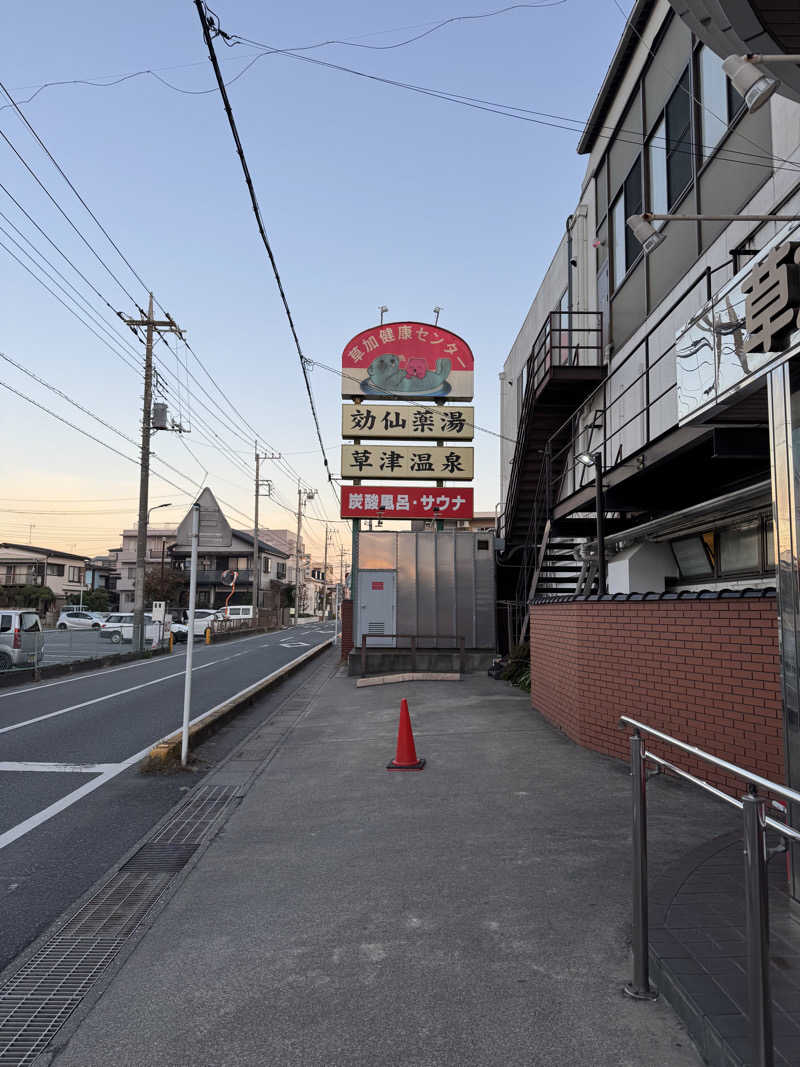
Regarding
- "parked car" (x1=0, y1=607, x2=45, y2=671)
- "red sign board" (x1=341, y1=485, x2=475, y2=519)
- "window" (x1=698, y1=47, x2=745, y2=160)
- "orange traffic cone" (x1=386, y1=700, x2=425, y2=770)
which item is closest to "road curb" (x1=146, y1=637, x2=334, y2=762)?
"orange traffic cone" (x1=386, y1=700, x2=425, y2=770)

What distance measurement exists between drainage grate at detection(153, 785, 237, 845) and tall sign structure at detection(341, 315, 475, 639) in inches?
625

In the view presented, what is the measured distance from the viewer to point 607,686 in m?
8.31

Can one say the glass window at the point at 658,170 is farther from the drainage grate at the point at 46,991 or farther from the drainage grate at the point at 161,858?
the drainage grate at the point at 46,991

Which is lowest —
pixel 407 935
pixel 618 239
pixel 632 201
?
pixel 407 935

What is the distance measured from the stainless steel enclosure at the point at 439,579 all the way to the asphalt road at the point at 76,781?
499cm

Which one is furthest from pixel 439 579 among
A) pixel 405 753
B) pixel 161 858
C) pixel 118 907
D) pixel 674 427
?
pixel 118 907

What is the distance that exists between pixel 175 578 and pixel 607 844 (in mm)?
61668

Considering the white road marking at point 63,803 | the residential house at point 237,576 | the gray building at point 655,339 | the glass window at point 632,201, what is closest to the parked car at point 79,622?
the residential house at point 237,576

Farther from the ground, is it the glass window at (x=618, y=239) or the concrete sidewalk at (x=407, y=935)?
the glass window at (x=618, y=239)

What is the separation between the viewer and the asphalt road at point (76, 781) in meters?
4.88

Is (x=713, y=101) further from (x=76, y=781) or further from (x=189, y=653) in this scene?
(x=76, y=781)

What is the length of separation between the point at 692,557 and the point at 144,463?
21.5 meters

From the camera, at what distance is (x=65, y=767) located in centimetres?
838

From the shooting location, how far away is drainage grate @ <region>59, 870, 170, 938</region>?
4168 millimetres
